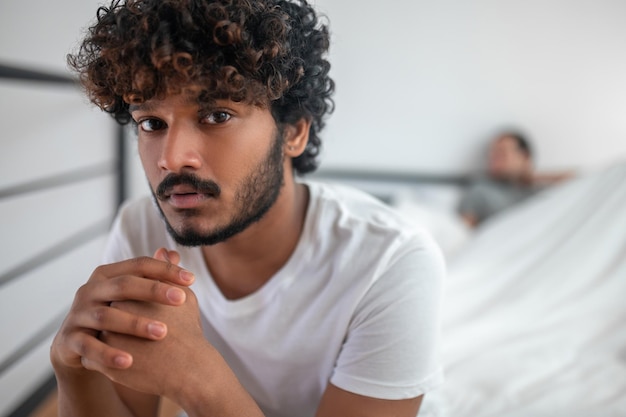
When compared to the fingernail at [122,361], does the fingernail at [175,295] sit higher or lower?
higher

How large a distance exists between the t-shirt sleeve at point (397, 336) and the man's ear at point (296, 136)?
24cm

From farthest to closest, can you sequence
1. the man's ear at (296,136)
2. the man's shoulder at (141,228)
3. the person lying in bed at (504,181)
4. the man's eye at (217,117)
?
the person lying in bed at (504,181) → the man's shoulder at (141,228) → the man's ear at (296,136) → the man's eye at (217,117)

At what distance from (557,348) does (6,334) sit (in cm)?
127

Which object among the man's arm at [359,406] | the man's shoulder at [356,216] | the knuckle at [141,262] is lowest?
the man's arm at [359,406]

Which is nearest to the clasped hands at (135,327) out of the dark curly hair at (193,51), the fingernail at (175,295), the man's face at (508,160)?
the fingernail at (175,295)

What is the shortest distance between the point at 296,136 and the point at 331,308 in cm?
28

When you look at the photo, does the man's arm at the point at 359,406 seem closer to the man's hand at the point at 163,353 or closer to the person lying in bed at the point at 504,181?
the man's hand at the point at 163,353

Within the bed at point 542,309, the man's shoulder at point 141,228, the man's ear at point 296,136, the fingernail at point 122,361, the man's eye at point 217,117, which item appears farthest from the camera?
the bed at point 542,309

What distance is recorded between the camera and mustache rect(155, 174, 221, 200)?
735 millimetres

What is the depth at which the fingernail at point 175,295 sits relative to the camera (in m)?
0.68

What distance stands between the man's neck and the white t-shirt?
2 centimetres

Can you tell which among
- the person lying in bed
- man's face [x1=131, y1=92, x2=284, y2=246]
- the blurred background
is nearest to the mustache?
man's face [x1=131, y1=92, x2=284, y2=246]

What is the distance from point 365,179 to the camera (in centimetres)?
273

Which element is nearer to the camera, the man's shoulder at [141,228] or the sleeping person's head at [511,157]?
the man's shoulder at [141,228]
